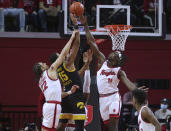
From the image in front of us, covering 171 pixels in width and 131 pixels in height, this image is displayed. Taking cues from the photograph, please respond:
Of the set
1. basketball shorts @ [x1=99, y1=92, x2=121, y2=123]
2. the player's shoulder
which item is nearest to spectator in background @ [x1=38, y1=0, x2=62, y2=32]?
basketball shorts @ [x1=99, y1=92, x2=121, y2=123]

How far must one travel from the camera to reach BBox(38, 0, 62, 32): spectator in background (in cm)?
1598

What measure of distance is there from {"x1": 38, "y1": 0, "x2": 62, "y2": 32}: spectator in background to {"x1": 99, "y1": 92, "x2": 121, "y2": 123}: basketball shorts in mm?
6502

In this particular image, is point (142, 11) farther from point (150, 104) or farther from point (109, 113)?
point (109, 113)

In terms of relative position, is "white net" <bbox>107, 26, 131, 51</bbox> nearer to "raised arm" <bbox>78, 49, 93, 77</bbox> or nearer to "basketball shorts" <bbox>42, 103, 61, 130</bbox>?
"raised arm" <bbox>78, 49, 93, 77</bbox>

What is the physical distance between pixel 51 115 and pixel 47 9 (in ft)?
25.4

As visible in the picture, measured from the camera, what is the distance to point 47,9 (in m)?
16.2

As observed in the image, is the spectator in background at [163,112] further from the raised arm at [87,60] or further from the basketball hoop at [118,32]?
the raised arm at [87,60]

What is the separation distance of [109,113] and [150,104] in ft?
20.9

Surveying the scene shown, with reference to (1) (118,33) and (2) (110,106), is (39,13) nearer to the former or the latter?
(1) (118,33)

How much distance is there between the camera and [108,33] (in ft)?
37.1

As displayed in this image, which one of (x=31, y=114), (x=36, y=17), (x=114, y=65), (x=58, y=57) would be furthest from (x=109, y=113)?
(x=36, y=17)

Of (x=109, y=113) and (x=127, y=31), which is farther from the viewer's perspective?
(x=127, y=31)

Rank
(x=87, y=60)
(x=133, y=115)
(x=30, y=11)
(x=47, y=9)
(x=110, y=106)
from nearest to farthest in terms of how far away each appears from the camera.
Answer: (x=110, y=106) → (x=87, y=60) → (x=133, y=115) → (x=47, y=9) → (x=30, y=11)

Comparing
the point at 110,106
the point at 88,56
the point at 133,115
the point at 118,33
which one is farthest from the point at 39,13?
the point at 110,106
